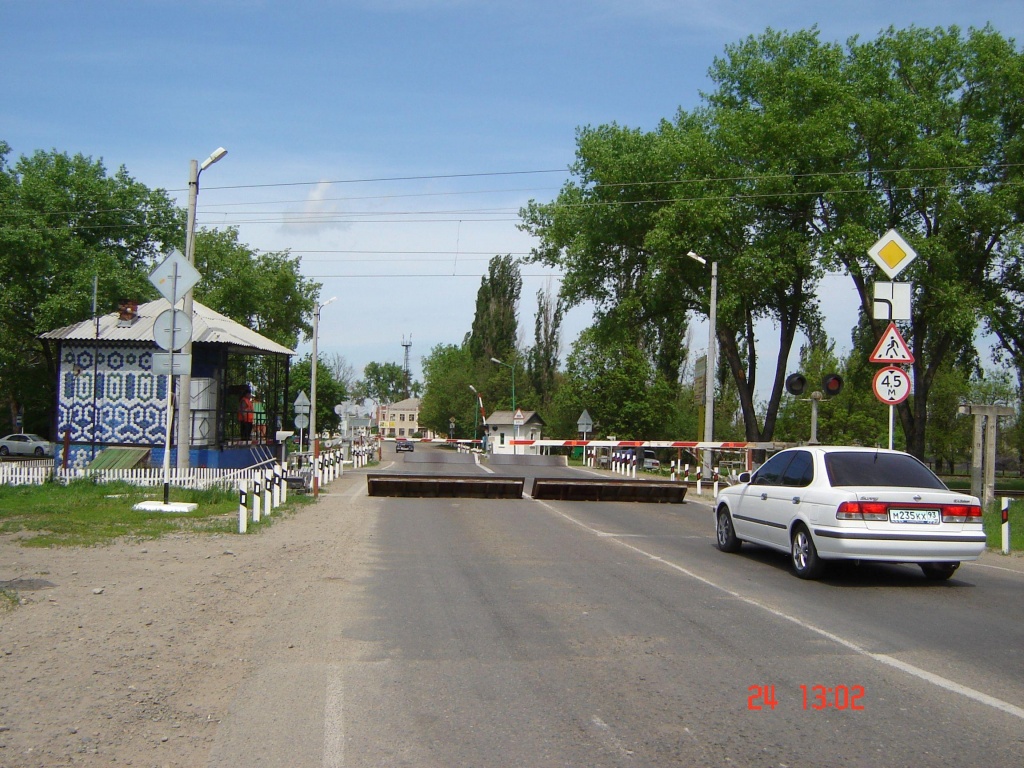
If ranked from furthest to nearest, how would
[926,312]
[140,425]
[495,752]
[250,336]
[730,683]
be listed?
[926,312], [250,336], [140,425], [730,683], [495,752]

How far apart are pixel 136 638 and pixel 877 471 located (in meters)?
8.00

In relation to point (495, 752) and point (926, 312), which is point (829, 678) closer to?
point (495, 752)

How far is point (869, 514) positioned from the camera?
10.2 m

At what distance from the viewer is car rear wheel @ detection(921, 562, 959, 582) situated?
11.0 metres

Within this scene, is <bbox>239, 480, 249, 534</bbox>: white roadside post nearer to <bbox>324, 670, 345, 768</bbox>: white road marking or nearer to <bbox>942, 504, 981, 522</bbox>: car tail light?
<bbox>324, 670, 345, 768</bbox>: white road marking

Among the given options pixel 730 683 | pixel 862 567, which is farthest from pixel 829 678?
pixel 862 567

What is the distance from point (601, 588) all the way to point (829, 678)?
12.4ft

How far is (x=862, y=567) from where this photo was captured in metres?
12.3

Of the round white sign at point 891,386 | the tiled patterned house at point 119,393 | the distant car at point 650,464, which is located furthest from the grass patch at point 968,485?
the tiled patterned house at point 119,393

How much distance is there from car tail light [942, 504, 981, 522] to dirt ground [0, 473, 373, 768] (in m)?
6.75

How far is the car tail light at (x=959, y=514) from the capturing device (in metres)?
10.3

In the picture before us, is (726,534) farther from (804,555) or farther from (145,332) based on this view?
(145,332)

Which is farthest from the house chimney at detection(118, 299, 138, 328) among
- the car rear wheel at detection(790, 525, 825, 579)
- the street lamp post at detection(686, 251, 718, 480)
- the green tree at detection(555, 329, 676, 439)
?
the green tree at detection(555, 329, 676, 439)
